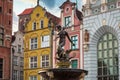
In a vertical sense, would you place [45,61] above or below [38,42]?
below

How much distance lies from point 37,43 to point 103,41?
9331 millimetres

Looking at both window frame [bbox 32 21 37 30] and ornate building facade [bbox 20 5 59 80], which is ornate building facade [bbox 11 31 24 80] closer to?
ornate building facade [bbox 20 5 59 80]

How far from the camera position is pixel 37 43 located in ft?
140

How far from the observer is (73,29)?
3934 centimetres

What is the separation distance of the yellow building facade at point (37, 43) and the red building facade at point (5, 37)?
235cm

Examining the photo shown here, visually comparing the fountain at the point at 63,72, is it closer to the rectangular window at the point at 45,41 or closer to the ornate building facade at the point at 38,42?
the ornate building facade at the point at 38,42

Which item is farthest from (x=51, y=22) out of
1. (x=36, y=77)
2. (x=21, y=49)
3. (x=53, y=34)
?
(x=21, y=49)

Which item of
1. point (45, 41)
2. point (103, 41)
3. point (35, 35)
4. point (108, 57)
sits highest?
point (35, 35)

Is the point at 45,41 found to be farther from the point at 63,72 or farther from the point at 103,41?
the point at 63,72

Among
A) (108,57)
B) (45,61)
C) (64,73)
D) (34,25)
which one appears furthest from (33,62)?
(64,73)

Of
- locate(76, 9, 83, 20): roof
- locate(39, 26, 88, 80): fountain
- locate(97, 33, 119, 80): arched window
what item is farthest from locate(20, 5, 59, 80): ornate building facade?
locate(39, 26, 88, 80): fountain

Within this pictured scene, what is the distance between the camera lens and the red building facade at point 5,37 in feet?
142

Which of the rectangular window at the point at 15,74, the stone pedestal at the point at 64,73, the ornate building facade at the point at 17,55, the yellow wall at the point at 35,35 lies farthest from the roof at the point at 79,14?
the stone pedestal at the point at 64,73

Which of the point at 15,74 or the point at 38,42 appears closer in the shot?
the point at 38,42
